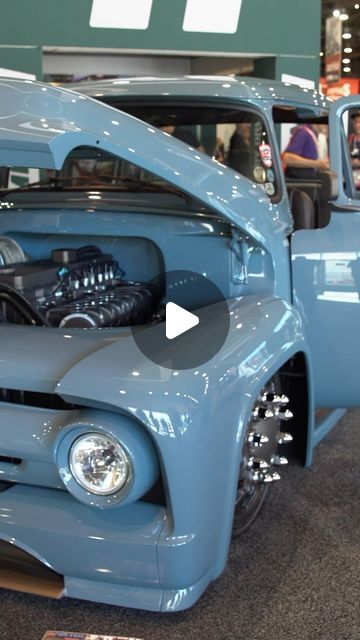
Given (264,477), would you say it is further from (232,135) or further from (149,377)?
(232,135)

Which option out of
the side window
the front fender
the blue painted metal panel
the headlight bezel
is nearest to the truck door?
the blue painted metal panel

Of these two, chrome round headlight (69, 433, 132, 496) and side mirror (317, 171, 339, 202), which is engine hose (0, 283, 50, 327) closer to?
chrome round headlight (69, 433, 132, 496)

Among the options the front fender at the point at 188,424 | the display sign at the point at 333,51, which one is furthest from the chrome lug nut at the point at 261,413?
the display sign at the point at 333,51

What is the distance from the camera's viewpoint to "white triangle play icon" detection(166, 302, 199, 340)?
2330 mm

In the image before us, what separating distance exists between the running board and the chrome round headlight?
294 mm

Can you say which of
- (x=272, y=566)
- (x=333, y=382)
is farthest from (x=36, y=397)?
(x=333, y=382)

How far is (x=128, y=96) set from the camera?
128 inches

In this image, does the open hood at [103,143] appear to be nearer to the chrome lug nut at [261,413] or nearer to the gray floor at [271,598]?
the chrome lug nut at [261,413]

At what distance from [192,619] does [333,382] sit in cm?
128

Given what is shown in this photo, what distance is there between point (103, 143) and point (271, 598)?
146 cm

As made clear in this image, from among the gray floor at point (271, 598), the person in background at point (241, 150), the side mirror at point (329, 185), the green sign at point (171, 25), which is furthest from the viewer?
the green sign at point (171, 25)

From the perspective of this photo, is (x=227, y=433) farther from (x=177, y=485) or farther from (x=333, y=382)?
(x=333, y=382)

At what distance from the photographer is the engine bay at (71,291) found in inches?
102
